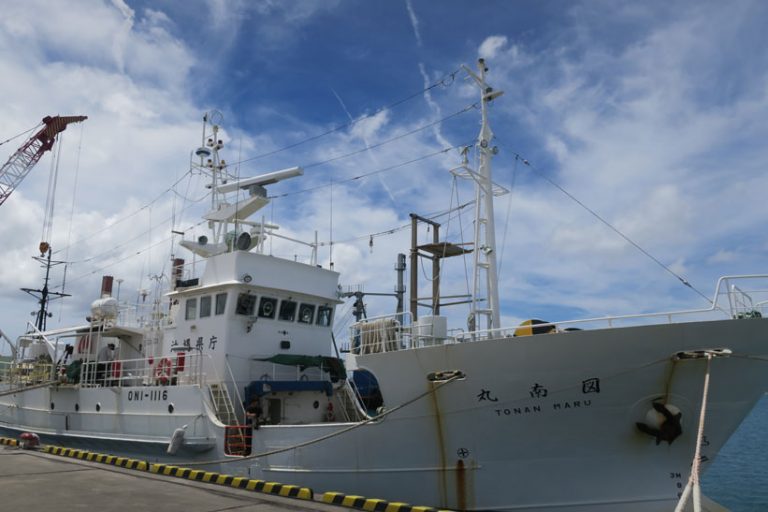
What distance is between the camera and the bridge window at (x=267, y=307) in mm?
14391

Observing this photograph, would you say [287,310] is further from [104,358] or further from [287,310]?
[104,358]

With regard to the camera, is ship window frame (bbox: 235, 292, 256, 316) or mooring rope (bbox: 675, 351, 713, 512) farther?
ship window frame (bbox: 235, 292, 256, 316)

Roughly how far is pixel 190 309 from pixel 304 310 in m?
2.88

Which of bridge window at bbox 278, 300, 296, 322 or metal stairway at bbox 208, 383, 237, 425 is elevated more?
bridge window at bbox 278, 300, 296, 322

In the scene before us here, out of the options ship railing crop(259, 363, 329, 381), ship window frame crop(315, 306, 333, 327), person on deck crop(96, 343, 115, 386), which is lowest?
ship railing crop(259, 363, 329, 381)

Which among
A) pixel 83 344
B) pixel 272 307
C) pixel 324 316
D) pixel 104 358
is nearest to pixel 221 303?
pixel 272 307

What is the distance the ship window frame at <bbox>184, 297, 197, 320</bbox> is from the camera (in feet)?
48.6

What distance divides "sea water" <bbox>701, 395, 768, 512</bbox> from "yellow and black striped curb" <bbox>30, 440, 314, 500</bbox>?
26.1 feet

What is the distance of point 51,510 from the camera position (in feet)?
26.8

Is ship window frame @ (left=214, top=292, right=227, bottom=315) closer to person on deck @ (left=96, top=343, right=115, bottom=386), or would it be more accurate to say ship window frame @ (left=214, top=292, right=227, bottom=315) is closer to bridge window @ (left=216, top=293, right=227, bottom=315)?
bridge window @ (left=216, top=293, right=227, bottom=315)

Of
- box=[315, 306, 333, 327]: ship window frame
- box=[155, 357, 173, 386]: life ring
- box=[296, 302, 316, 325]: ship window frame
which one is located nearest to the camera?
box=[155, 357, 173, 386]: life ring

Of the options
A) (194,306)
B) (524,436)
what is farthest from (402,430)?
(194,306)

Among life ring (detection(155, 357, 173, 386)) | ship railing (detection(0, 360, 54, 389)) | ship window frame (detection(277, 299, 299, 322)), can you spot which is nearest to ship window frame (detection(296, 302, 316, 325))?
ship window frame (detection(277, 299, 299, 322))

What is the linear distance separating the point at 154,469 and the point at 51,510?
13.5 feet
